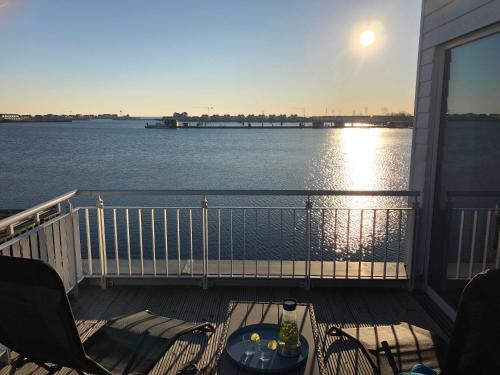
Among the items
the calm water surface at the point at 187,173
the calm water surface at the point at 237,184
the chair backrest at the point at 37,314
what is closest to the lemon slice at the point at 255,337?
the chair backrest at the point at 37,314

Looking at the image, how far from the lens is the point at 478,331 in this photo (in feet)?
5.84

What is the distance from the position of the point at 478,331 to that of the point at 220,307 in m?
2.28

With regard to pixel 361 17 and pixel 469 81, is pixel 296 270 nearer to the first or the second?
pixel 469 81

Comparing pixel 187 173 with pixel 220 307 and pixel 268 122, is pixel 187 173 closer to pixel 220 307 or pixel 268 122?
pixel 220 307

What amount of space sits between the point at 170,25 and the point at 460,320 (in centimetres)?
1604

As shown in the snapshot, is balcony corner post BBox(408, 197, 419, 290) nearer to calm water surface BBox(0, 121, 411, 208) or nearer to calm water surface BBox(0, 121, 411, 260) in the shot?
calm water surface BBox(0, 121, 411, 260)

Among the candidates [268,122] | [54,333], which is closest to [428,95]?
[54,333]

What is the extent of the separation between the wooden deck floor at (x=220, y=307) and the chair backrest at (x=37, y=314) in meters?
0.95

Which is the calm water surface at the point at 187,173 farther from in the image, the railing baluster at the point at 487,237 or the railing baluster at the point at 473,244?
the railing baluster at the point at 487,237

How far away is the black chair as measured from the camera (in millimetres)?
1826

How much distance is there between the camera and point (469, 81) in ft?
10.9

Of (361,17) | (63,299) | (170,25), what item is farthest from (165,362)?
(170,25)

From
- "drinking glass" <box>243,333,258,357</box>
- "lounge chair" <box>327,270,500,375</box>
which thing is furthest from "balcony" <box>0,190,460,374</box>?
"lounge chair" <box>327,270,500,375</box>

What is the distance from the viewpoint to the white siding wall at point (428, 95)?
11.5 feet
